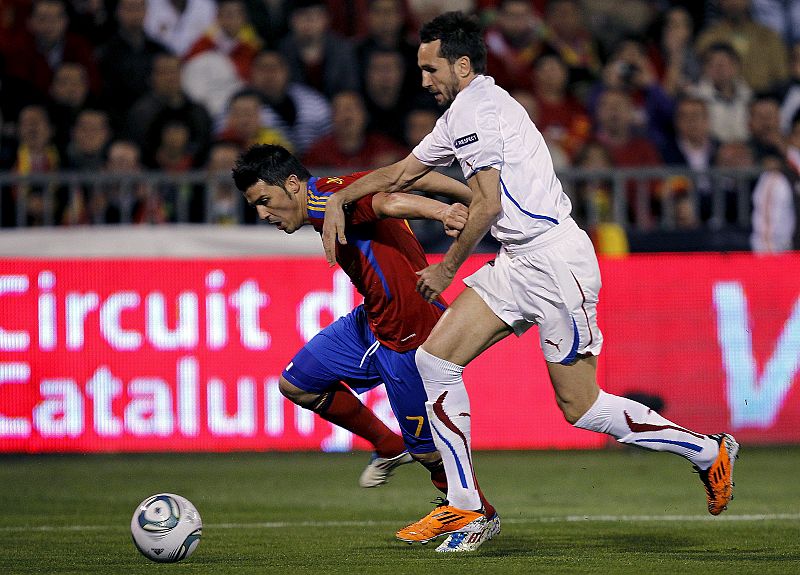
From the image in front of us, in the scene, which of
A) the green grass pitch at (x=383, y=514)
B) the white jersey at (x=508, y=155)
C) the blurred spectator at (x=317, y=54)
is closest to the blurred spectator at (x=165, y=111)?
the blurred spectator at (x=317, y=54)

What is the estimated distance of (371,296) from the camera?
6914 mm

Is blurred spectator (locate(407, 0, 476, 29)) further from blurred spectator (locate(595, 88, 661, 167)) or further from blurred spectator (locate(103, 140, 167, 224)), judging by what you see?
blurred spectator (locate(103, 140, 167, 224))

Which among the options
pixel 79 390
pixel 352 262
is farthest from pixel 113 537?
pixel 79 390

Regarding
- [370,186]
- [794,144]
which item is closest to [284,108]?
[794,144]

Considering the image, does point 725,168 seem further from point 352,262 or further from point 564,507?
point 352,262

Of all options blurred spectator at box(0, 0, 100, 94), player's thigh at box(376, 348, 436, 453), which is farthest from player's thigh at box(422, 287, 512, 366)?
blurred spectator at box(0, 0, 100, 94)

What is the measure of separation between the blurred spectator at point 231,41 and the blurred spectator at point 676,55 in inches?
174

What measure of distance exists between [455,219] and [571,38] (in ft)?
30.1

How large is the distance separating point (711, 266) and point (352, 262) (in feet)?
17.5

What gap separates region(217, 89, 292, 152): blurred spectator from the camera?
12672mm

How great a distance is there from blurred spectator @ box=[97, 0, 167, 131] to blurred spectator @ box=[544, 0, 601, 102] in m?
4.18

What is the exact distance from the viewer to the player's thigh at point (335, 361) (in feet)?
23.4

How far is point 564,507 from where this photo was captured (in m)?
8.48

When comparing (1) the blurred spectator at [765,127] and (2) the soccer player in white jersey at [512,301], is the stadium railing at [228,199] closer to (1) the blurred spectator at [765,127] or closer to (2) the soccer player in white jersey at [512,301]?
(1) the blurred spectator at [765,127]
